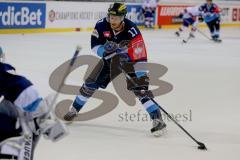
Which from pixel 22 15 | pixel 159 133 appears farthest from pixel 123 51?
pixel 22 15

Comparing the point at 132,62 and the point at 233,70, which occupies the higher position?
the point at 132,62

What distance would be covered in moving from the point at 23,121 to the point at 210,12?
12.4 metres

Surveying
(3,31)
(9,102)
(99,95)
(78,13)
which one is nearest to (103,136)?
(99,95)

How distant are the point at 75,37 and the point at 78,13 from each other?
1622 mm

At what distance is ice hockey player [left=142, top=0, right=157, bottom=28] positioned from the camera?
58.7 feet

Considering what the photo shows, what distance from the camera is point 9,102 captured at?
2.90 meters

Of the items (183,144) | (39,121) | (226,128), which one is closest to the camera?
(39,121)

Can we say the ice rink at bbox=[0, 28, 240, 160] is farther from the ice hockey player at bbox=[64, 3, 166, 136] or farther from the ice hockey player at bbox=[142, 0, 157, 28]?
the ice hockey player at bbox=[142, 0, 157, 28]

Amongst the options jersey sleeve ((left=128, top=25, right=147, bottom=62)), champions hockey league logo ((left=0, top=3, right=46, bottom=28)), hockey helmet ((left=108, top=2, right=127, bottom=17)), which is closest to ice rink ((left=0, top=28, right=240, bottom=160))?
champions hockey league logo ((left=0, top=3, right=46, bottom=28))

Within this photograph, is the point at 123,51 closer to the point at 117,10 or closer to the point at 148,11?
the point at 117,10

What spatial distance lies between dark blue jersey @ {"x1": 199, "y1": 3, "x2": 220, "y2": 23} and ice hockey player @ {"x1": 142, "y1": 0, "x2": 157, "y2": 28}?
3.26 m

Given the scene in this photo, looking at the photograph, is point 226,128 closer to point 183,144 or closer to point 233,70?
point 183,144

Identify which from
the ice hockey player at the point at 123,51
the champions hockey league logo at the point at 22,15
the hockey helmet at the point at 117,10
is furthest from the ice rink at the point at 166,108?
the hockey helmet at the point at 117,10

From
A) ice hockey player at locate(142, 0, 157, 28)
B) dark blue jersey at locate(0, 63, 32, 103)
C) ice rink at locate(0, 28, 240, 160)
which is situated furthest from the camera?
ice hockey player at locate(142, 0, 157, 28)
